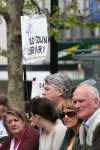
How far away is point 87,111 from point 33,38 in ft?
19.1

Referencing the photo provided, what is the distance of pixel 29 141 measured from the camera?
20.8ft

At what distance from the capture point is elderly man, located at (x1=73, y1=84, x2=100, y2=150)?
4906mm

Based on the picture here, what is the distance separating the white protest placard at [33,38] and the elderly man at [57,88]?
4004 mm

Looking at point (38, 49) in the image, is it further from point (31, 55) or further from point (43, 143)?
point (43, 143)

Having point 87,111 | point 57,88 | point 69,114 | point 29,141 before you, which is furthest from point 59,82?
point 87,111

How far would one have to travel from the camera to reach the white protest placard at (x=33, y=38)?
10.6 m

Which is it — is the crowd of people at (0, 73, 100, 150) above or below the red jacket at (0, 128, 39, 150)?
above

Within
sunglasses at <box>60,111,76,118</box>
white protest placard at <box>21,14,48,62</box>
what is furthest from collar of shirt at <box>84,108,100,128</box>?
white protest placard at <box>21,14,48,62</box>

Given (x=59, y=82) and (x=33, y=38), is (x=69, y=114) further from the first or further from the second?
(x=33, y=38)

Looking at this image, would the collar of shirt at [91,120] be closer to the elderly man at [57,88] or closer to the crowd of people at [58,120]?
the crowd of people at [58,120]

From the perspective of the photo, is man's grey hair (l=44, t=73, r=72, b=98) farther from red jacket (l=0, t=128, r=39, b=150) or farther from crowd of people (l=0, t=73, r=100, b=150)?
red jacket (l=0, t=128, r=39, b=150)

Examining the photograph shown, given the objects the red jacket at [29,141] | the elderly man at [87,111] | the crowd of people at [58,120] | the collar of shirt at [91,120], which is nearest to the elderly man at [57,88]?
the crowd of people at [58,120]

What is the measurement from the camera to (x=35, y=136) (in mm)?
6352

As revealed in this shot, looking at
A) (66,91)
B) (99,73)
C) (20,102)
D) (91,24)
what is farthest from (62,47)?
(66,91)
